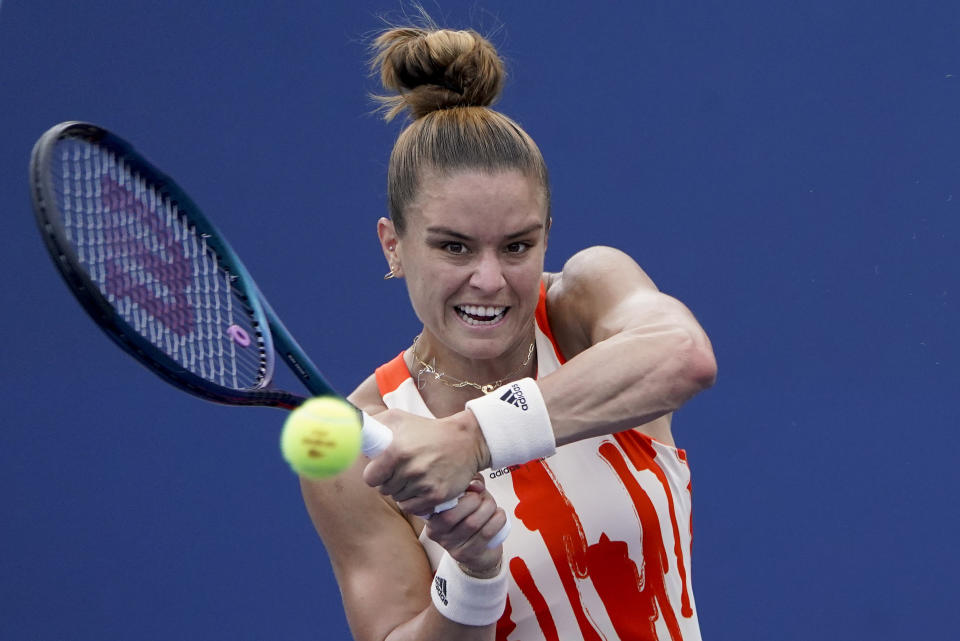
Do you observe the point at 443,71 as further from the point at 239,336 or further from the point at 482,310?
the point at 239,336

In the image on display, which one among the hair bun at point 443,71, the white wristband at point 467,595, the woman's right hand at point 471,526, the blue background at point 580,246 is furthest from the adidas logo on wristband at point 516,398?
the blue background at point 580,246

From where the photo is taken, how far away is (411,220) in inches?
60.6

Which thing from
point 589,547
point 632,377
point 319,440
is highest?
point 632,377

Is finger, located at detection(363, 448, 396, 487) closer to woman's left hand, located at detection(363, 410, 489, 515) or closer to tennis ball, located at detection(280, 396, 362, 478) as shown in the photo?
woman's left hand, located at detection(363, 410, 489, 515)

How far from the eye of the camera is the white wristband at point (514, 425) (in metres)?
1.29

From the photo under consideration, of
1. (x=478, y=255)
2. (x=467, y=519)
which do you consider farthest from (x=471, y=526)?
(x=478, y=255)

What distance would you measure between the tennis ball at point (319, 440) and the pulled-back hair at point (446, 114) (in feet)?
1.60

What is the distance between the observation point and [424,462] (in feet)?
4.09

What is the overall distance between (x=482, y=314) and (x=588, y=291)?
0.64 ft

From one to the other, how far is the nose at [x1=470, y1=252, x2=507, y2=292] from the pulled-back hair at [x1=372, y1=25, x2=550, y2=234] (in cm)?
12

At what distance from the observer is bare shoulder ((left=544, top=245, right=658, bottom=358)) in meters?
1.57

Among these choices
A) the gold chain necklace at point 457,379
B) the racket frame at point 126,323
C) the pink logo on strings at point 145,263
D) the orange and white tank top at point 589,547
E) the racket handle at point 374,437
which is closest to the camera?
the racket frame at point 126,323

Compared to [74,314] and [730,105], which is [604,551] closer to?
[730,105]

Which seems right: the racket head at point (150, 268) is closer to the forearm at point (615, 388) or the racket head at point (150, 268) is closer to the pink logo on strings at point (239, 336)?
the pink logo on strings at point (239, 336)
